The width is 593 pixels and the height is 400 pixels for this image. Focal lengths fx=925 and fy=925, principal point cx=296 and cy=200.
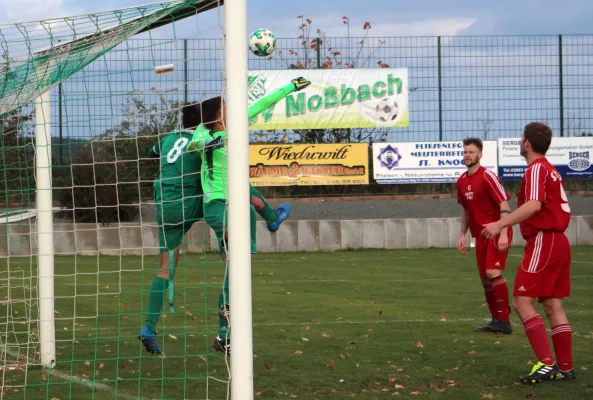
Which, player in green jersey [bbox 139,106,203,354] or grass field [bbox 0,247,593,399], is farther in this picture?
player in green jersey [bbox 139,106,203,354]

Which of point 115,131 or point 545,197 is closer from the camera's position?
point 545,197

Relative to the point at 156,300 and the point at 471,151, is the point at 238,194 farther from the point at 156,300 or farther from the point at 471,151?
the point at 471,151

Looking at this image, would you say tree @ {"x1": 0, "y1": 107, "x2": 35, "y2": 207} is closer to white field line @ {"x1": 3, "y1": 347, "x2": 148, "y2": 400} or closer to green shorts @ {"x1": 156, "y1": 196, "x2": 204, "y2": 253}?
green shorts @ {"x1": 156, "y1": 196, "x2": 204, "y2": 253}

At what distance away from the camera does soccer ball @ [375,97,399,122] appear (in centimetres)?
2112

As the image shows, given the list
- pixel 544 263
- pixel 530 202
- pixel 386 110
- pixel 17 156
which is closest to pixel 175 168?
pixel 17 156

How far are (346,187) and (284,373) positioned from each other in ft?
48.1

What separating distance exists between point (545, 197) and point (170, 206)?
Answer: 118 inches

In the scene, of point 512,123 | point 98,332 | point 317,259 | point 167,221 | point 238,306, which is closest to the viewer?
point 238,306

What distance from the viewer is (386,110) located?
21297 mm

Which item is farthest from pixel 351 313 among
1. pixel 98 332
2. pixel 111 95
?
pixel 111 95

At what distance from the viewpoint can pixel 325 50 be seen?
21469 millimetres

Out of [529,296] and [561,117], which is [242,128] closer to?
[529,296]

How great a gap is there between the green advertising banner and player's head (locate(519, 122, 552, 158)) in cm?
1421

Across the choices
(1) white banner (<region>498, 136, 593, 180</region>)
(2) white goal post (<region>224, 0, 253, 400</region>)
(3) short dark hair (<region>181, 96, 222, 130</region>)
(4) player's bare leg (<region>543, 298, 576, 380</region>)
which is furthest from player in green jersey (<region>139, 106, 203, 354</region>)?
(1) white banner (<region>498, 136, 593, 180</region>)
